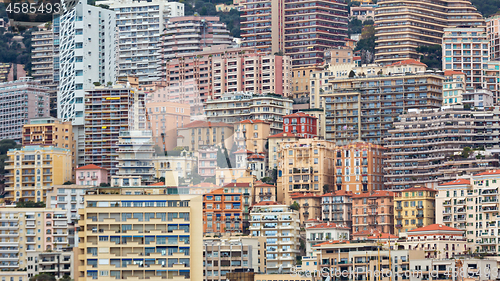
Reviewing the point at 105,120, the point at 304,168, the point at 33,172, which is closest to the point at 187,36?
the point at 105,120

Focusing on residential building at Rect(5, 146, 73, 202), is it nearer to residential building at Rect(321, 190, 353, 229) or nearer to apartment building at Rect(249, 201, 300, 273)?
apartment building at Rect(249, 201, 300, 273)

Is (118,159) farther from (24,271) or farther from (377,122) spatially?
(377,122)

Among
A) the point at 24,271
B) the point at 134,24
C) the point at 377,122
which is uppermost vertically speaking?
the point at 134,24

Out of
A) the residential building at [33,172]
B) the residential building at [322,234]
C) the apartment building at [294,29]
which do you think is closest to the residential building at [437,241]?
the residential building at [322,234]

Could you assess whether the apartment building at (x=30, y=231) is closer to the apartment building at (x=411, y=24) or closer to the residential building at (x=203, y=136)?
the apartment building at (x=411, y=24)

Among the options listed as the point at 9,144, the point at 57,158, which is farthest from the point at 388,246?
the point at 9,144

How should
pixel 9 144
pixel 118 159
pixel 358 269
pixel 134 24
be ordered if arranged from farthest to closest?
pixel 134 24
pixel 9 144
pixel 118 159
pixel 358 269
